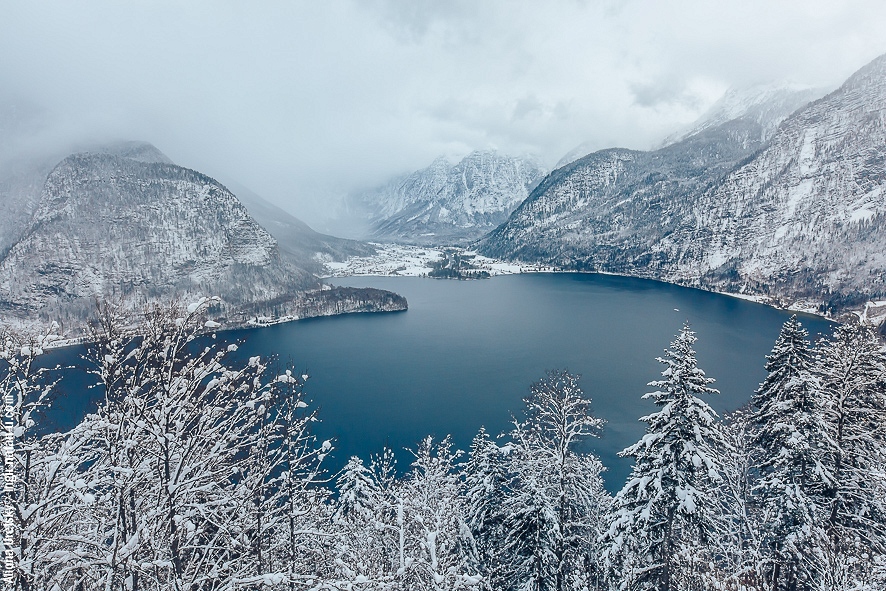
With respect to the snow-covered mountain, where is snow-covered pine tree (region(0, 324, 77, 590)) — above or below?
below

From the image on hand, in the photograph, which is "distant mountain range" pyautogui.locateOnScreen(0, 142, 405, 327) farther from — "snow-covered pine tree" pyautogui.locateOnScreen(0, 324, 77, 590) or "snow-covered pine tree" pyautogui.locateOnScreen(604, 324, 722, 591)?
"snow-covered pine tree" pyautogui.locateOnScreen(0, 324, 77, 590)

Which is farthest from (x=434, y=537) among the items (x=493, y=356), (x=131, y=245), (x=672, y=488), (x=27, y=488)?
(x=131, y=245)

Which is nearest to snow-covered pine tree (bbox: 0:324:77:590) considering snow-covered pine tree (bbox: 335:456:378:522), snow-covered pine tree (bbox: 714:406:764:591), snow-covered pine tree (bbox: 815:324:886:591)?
snow-covered pine tree (bbox: 714:406:764:591)

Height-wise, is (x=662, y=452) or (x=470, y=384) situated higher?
(x=662, y=452)

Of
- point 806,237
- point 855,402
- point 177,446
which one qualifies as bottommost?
point 855,402

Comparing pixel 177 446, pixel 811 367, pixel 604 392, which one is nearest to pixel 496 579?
pixel 811 367

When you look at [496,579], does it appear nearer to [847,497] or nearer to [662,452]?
[662,452]
